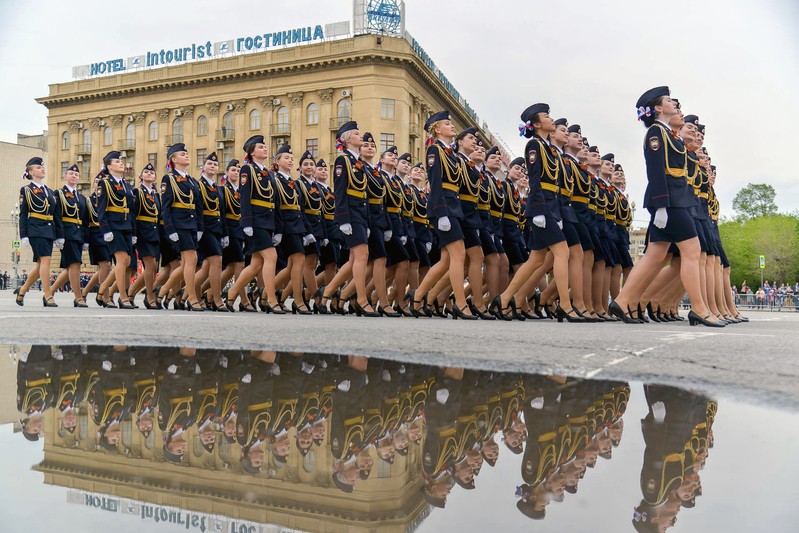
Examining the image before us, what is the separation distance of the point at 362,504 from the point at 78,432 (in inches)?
39.0

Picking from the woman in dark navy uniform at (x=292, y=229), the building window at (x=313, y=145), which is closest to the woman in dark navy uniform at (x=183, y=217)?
the woman in dark navy uniform at (x=292, y=229)

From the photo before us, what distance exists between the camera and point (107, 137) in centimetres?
5644

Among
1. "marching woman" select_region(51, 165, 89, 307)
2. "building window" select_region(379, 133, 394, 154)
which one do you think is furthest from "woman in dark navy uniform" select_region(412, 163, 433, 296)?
"building window" select_region(379, 133, 394, 154)

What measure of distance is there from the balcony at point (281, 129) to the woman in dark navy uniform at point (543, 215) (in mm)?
41783

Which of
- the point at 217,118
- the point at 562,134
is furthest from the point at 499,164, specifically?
the point at 217,118

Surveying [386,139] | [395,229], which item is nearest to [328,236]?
[395,229]

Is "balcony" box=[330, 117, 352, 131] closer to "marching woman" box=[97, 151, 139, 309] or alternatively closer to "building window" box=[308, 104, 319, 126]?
"building window" box=[308, 104, 319, 126]

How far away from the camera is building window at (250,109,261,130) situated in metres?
50.0

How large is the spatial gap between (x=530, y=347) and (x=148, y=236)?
9.39 meters

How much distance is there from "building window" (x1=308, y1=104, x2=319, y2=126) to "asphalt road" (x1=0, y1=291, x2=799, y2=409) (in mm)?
42991

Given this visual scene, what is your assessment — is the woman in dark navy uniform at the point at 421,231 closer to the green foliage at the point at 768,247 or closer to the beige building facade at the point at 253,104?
the beige building facade at the point at 253,104

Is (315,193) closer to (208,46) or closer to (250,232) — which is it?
(250,232)

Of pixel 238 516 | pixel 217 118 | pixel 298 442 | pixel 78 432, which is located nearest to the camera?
pixel 238 516

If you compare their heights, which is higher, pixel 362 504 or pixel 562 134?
pixel 562 134
